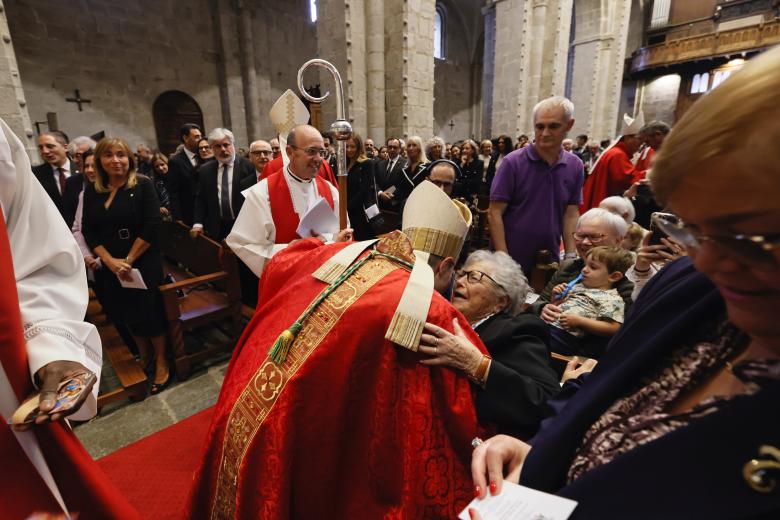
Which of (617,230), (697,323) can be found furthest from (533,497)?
(617,230)

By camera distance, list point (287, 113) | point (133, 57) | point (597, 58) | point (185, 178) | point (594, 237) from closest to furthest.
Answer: point (594, 237), point (287, 113), point (185, 178), point (133, 57), point (597, 58)

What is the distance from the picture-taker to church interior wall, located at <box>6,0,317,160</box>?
8.66 metres

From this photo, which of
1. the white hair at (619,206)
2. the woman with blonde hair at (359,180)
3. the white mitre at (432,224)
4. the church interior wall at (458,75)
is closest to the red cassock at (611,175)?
the white hair at (619,206)

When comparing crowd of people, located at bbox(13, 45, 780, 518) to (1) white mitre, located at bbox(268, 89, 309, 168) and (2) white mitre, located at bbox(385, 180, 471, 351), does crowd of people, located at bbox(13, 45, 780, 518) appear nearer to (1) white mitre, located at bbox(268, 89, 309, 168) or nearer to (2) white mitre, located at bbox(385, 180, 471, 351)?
(2) white mitre, located at bbox(385, 180, 471, 351)

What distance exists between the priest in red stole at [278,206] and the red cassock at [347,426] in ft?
5.91

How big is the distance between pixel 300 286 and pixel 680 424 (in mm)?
1081

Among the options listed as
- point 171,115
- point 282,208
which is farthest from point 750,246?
point 171,115

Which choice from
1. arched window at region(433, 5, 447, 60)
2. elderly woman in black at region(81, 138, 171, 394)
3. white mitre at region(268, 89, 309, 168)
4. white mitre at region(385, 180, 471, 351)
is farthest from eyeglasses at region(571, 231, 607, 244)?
arched window at region(433, 5, 447, 60)

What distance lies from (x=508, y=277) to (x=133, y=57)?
39.1 ft

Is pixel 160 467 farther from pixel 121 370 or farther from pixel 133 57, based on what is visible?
pixel 133 57

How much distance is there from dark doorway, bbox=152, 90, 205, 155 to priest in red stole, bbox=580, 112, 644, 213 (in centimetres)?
1060

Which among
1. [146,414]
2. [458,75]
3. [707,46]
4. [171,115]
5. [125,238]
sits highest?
[707,46]

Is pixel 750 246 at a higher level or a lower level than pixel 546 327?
higher

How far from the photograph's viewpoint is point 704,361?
709 mm
